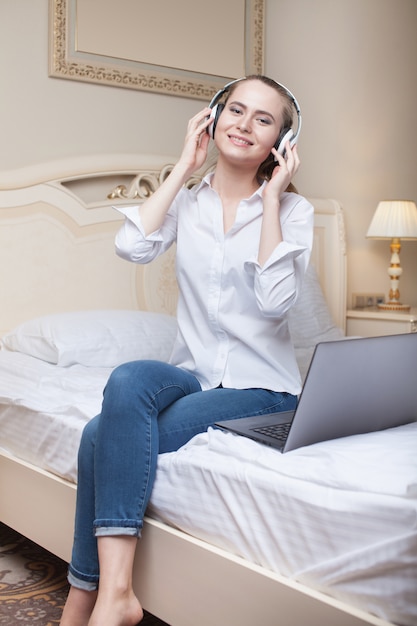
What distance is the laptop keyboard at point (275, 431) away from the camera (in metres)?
1.35

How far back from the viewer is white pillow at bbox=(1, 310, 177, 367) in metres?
2.24

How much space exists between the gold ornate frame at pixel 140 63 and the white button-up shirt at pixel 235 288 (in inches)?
45.3

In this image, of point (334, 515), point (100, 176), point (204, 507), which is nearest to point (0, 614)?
point (204, 507)

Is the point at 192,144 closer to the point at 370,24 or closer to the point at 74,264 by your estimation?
the point at 74,264

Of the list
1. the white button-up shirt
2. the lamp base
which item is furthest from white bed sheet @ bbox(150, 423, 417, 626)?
the lamp base

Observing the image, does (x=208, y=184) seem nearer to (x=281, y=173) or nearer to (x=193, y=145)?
(x=193, y=145)

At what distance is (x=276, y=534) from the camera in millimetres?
1179

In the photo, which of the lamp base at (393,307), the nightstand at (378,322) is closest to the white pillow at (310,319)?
the nightstand at (378,322)

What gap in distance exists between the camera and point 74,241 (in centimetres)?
268

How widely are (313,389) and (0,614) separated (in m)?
0.93

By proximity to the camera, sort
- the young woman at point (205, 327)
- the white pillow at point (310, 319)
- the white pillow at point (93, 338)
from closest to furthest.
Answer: the young woman at point (205, 327)
the white pillow at point (93, 338)
the white pillow at point (310, 319)

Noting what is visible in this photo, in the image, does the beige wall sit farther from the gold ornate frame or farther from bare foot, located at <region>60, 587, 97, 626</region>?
bare foot, located at <region>60, 587, 97, 626</region>

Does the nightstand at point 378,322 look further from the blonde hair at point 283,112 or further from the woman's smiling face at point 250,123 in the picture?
the woman's smiling face at point 250,123

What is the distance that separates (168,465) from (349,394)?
0.35 m
